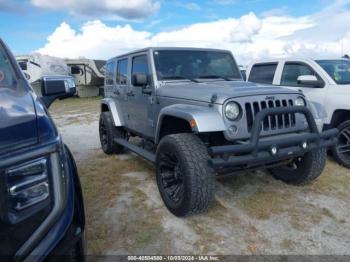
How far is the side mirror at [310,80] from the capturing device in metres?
4.96

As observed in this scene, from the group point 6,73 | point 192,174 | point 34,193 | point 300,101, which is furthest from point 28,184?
point 300,101

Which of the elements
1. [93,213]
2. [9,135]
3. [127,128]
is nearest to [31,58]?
[127,128]

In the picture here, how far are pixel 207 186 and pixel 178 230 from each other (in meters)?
0.53

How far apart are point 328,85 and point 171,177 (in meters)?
3.08

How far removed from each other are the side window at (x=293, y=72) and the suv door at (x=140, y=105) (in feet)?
8.44

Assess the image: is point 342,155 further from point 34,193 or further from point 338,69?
point 34,193

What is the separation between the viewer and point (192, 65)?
450 centimetres

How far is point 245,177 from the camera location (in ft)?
14.8

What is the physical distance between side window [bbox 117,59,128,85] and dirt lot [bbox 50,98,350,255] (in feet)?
5.20

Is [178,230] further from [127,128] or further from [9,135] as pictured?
[127,128]

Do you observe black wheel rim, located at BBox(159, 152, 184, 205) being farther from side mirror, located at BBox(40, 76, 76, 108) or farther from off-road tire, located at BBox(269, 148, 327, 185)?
off-road tire, located at BBox(269, 148, 327, 185)

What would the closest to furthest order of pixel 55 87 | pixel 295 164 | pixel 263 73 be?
pixel 55 87, pixel 295 164, pixel 263 73

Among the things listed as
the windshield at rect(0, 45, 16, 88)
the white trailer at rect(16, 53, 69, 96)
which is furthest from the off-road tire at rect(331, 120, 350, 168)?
the white trailer at rect(16, 53, 69, 96)

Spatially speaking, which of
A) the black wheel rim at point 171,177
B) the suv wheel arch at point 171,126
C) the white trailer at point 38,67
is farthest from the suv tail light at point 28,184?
the white trailer at point 38,67
